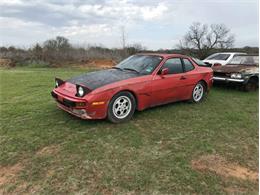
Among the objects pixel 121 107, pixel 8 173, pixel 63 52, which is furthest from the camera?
pixel 63 52

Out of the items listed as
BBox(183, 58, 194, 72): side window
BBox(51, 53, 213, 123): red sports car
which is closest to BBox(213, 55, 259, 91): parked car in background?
BBox(51, 53, 213, 123): red sports car

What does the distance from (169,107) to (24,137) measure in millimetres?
Answer: 3448

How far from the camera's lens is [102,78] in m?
5.69

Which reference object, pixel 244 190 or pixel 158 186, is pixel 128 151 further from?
pixel 244 190

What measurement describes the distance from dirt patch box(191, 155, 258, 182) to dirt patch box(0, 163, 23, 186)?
2359 millimetres

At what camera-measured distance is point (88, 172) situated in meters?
3.59

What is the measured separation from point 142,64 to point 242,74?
4.14 metres

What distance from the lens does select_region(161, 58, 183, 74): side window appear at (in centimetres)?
647

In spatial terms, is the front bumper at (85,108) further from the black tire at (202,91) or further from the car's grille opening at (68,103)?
the black tire at (202,91)

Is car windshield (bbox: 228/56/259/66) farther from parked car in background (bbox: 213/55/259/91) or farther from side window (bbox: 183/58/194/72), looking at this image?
side window (bbox: 183/58/194/72)

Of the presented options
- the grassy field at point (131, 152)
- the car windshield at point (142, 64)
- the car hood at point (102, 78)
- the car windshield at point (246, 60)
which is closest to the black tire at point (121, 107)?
the grassy field at point (131, 152)

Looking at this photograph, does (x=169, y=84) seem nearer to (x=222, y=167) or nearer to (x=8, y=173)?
(x=222, y=167)

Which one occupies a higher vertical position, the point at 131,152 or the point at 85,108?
the point at 85,108

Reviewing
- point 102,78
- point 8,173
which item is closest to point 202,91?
point 102,78
